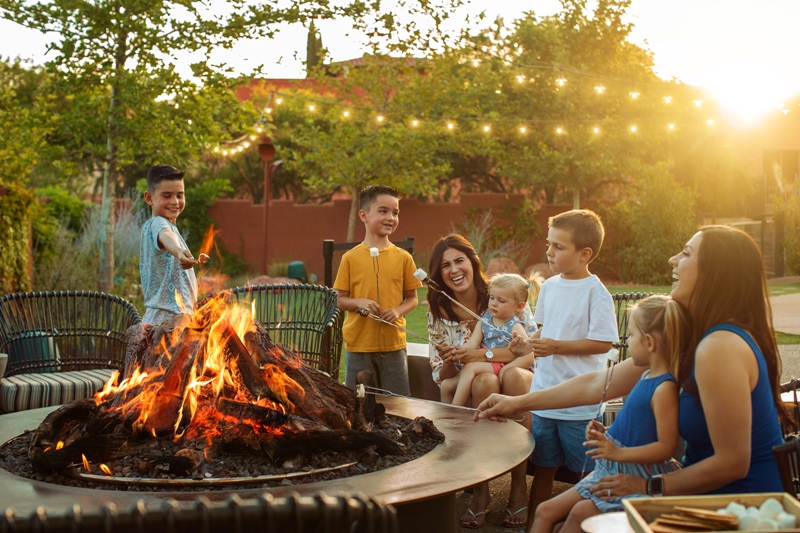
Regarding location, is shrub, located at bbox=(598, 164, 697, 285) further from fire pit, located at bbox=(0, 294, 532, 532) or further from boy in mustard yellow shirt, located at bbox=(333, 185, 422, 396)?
fire pit, located at bbox=(0, 294, 532, 532)

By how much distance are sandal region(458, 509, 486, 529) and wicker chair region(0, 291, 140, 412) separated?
81.5 inches

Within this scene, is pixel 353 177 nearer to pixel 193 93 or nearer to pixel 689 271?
pixel 193 93

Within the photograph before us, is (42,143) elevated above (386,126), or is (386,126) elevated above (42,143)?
(386,126)

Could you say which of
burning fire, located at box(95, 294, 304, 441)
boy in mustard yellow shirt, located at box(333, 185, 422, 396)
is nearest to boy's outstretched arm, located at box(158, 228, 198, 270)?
burning fire, located at box(95, 294, 304, 441)

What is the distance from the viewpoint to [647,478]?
2.46 m

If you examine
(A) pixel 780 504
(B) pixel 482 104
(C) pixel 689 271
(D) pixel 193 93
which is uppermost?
(B) pixel 482 104

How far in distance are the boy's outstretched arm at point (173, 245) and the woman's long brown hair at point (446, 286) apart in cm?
122

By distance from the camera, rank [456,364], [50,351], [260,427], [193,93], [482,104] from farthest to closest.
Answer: [482,104] → [193,93] → [50,351] → [456,364] → [260,427]

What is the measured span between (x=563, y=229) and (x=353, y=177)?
1496 centimetres

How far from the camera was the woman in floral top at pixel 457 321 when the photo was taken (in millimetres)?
4008

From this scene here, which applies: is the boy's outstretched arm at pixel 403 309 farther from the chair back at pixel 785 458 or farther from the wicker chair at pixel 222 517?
the wicker chair at pixel 222 517

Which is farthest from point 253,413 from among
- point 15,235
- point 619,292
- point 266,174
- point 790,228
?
point 790,228

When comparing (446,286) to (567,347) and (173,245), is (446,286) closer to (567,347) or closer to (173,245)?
(567,347)

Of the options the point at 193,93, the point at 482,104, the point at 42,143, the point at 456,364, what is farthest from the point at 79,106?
the point at 482,104
